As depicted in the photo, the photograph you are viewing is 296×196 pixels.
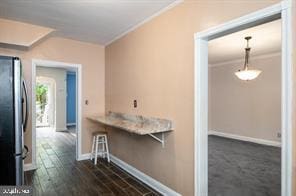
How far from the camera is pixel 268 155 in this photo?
4328 mm

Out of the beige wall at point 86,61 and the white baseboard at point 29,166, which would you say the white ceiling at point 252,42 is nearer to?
the beige wall at point 86,61

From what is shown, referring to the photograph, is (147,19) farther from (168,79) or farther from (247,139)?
(247,139)

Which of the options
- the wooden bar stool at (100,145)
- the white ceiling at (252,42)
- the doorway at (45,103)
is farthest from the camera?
the doorway at (45,103)

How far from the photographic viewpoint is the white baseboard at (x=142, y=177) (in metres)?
2.56

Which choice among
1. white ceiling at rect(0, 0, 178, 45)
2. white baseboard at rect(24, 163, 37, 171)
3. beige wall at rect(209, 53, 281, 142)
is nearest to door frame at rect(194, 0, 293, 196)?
white ceiling at rect(0, 0, 178, 45)

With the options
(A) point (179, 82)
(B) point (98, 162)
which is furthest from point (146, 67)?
(B) point (98, 162)

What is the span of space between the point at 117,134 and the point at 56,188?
1.42 meters

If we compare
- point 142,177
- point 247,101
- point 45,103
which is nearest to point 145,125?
point 142,177

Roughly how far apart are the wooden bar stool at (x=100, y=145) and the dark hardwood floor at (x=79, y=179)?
19 centimetres

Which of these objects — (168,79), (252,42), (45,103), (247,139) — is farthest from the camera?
(45,103)

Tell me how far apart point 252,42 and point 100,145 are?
13.4 ft

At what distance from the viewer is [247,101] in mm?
5844

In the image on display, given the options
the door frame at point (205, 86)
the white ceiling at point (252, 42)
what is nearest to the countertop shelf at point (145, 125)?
the door frame at point (205, 86)

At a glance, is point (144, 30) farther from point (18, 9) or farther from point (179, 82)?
point (18, 9)
